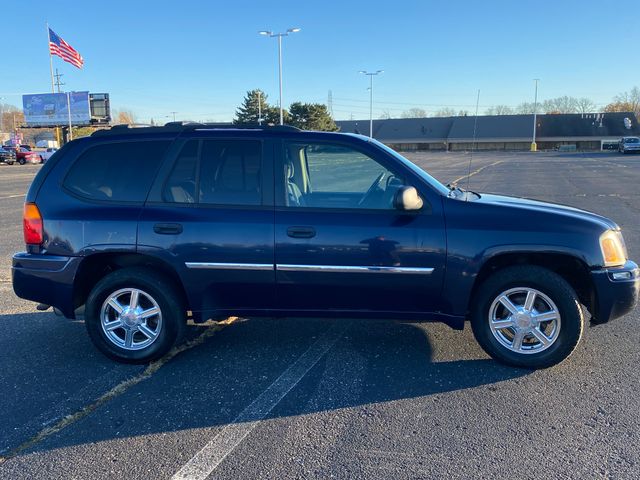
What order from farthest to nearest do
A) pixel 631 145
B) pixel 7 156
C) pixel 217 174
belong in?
1. pixel 631 145
2. pixel 7 156
3. pixel 217 174

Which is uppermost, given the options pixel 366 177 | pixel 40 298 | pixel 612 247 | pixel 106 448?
pixel 366 177

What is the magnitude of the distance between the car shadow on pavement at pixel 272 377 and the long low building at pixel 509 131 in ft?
251

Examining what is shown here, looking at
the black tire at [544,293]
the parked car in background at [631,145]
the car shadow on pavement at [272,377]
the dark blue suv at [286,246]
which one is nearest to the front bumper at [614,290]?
the dark blue suv at [286,246]

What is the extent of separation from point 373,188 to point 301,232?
0.72 metres

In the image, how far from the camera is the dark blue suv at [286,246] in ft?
12.6

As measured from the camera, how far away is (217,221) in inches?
156

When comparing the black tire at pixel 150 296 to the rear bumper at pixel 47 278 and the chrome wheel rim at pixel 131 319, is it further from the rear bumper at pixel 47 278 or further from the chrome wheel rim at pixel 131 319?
the rear bumper at pixel 47 278

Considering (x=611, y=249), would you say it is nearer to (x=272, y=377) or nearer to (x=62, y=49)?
(x=272, y=377)

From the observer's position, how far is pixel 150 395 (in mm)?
3652

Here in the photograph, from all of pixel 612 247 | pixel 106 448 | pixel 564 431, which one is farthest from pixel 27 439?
pixel 612 247

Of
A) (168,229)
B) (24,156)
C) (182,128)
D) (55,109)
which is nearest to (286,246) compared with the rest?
(168,229)

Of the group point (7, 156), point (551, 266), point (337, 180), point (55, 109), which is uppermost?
point (55, 109)

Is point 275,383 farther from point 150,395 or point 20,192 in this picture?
point 20,192

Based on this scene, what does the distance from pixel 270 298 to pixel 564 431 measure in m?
2.20
